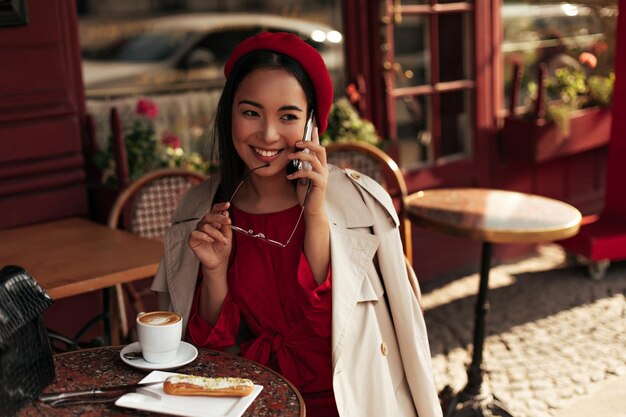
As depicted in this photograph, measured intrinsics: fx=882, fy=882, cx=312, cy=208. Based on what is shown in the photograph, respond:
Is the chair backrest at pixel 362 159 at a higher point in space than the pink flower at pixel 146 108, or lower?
lower

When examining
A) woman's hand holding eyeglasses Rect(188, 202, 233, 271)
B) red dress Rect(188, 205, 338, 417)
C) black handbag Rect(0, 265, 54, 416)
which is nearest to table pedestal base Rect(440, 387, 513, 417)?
red dress Rect(188, 205, 338, 417)

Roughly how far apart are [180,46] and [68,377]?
10.4 feet

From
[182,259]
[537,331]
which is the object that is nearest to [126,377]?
[182,259]

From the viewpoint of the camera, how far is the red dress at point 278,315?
2311 millimetres

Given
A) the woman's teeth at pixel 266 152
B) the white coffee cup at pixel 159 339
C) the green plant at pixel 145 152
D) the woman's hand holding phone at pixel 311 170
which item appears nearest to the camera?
the white coffee cup at pixel 159 339

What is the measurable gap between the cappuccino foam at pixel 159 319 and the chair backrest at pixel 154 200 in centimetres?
161

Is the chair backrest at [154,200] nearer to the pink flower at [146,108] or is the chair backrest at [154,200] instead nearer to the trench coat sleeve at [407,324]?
the pink flower at [146,108]

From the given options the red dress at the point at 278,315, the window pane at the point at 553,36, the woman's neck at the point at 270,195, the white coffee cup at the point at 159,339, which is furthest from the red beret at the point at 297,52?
the window pane at the point at 553,36

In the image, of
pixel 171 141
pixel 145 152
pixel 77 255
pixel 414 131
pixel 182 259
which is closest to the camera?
pixel 182 259

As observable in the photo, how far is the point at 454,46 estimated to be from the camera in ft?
19.1

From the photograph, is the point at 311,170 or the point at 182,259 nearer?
the point at 311,170

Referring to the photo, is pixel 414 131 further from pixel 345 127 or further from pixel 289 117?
pixel 289 117

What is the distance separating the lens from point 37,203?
3924mm

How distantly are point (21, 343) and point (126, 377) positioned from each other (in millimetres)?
250
